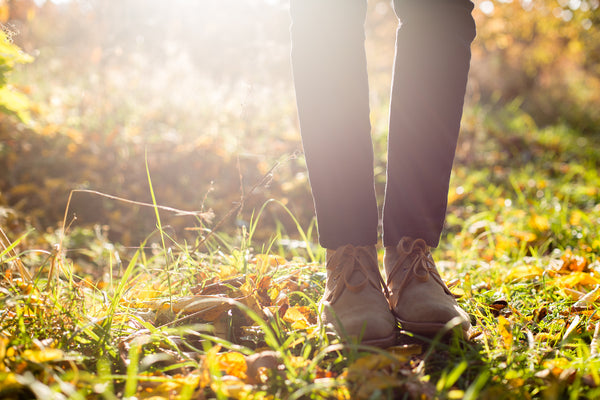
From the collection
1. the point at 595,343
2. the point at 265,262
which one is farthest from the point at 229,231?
the point at 595,343

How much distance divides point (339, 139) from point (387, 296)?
502 millimetres

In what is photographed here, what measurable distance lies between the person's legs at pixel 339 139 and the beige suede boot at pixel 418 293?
5cm

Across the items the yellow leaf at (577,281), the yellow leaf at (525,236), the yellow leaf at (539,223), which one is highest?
the yellow leaf at (577,281)

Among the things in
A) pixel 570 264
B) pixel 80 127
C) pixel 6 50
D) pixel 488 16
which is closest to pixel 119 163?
pixel 80 127

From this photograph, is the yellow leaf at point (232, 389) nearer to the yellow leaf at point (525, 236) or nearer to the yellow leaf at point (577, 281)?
the yellow leaf at point (577, 281)

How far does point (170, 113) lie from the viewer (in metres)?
3.99

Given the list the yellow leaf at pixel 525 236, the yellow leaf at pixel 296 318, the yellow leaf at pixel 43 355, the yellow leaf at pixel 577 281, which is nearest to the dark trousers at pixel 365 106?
the yellow leaf at pixel 296 318

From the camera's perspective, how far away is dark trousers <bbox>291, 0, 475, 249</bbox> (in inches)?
43.8

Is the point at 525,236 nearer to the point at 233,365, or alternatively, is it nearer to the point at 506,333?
the point at 506,333

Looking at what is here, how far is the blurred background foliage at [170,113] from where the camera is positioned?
2.69m

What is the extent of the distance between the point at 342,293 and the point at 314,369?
263mm

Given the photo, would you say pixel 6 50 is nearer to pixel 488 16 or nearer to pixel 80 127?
pixel 80 127

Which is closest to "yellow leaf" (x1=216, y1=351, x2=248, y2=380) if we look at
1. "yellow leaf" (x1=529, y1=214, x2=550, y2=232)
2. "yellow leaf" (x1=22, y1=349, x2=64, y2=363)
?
"yellow leaf" (x1=22, y1=349, x2=64, y2=363)

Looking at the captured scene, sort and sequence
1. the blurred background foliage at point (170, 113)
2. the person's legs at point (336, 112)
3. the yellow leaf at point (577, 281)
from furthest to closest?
the blurred background foliage at point (170, 113) < the yellow leaf at point (577, 281) < the person's legs at point (336, 112)
